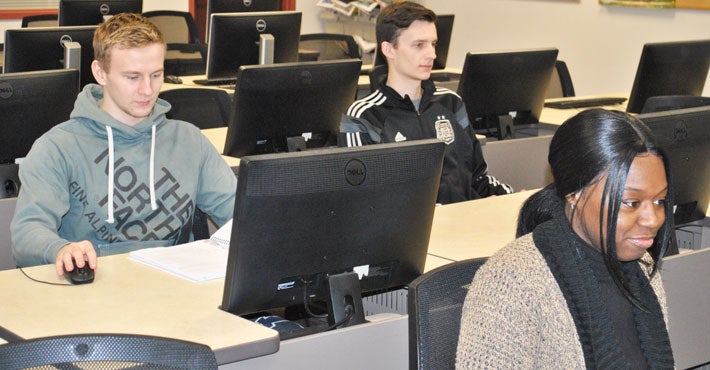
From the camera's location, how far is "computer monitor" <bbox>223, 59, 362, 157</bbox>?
2.94m

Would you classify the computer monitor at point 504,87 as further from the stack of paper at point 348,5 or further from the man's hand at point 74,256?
the stack of paper at point 348,5

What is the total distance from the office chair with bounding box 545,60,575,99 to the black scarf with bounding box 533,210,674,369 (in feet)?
11.6

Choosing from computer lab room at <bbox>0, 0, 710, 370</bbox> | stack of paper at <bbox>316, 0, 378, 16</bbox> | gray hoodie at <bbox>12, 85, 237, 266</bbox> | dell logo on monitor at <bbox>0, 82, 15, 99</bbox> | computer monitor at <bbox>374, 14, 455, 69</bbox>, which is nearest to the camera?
computer lab room at <bbox>0, 0, 710, 370</bbox>

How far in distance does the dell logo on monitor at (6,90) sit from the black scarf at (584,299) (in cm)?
159

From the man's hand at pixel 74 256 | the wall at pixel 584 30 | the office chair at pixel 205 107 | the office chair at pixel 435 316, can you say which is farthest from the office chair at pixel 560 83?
the office chair at pixel 435 316

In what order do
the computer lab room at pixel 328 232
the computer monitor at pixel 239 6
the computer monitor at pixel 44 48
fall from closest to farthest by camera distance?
the computer lab room at pixel 328 232 → the computer monitor at pixel 44 48 → the computer monitor at pixel 239 6

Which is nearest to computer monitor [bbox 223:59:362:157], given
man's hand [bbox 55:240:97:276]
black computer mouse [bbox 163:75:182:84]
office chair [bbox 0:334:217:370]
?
man's hand [bbox 55:240:97:276]

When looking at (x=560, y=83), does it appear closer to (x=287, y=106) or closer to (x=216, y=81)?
(x=216, y=81)

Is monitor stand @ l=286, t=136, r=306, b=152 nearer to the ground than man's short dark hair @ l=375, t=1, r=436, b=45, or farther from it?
Answer: nearer to the ground

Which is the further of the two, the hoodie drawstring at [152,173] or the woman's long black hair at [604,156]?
the hoodie drawstring at [152,173]

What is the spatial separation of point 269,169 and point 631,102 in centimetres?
277

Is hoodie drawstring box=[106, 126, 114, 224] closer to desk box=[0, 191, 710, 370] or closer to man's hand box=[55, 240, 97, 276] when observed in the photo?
desk box=[0, 191, 710, 370]

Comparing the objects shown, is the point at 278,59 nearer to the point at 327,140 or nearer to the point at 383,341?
the point at 327,140

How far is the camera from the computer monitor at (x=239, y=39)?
439 centimetres
